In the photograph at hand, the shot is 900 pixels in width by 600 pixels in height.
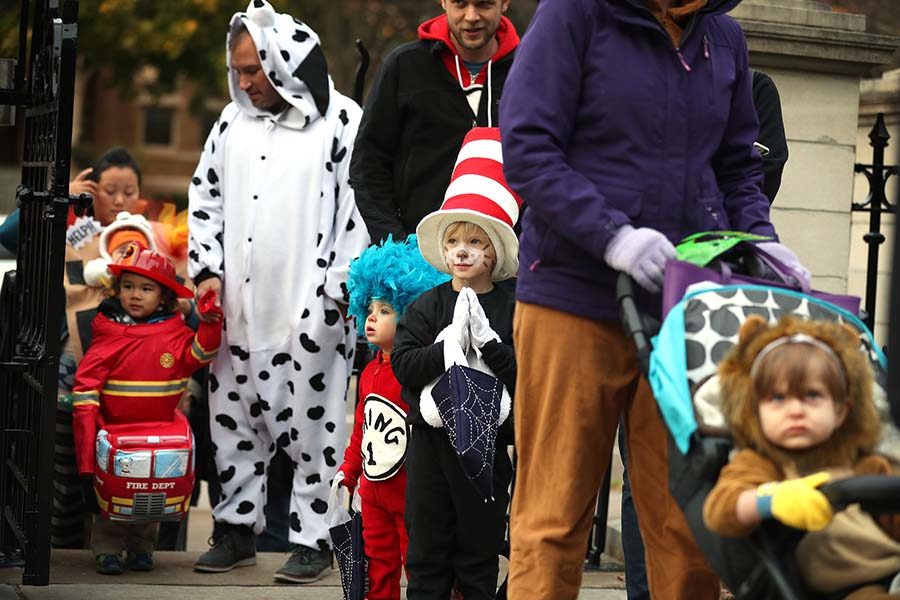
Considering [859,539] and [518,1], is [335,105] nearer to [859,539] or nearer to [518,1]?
[859,539]

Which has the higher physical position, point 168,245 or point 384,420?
point 168,245

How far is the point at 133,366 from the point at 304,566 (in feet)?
3.59

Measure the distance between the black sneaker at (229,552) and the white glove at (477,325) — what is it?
6.42 feet

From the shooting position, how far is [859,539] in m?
3.69

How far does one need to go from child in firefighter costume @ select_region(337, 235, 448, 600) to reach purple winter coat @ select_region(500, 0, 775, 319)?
4.33 feet

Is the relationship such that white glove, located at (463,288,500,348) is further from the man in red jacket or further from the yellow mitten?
the yellow mitten

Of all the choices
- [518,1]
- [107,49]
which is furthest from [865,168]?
[107,49]

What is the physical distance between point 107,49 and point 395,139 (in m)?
22.8

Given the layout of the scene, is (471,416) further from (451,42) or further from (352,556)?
(451,42)

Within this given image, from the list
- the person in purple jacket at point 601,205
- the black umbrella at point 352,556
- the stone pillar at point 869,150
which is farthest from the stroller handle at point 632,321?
the stone pillar at point 869,150

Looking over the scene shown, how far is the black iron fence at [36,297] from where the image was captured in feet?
19.4

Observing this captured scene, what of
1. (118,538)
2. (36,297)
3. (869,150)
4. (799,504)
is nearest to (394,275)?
(36,297)

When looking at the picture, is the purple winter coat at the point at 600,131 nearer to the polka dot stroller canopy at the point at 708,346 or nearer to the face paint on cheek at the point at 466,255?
the polka dot stroller canopy at the point at 708,346

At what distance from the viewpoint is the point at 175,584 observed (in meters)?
6.55
